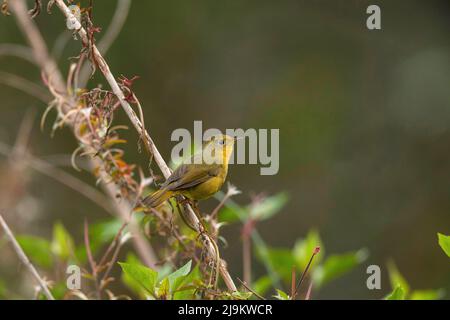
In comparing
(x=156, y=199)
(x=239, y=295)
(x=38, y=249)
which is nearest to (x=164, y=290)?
(x=239, y=295)

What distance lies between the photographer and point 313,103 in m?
8.11

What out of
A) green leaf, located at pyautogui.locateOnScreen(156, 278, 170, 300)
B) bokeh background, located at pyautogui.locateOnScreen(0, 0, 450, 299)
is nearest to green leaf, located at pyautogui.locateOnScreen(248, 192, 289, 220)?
green leaf, located at pyautogui.locateOnScreen(156, 278, 170, 300)

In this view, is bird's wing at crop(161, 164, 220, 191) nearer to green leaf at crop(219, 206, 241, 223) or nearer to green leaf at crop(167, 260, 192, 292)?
green leaf at crop(219, 206, 241, 223)

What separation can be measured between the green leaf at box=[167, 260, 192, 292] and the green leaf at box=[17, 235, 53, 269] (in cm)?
96

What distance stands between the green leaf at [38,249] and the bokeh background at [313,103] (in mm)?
4519

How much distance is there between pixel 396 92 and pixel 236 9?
7.60 ft

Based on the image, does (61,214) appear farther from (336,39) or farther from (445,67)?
(445,67)

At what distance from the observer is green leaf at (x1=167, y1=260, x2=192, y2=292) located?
5.79 feet

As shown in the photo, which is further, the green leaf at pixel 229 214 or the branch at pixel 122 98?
the green leaf at pixel 229 214

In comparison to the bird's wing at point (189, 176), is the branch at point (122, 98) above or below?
above

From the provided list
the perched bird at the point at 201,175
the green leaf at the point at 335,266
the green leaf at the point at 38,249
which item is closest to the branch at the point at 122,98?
the perched bird at the point at 201,175

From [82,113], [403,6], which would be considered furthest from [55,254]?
[403,6]

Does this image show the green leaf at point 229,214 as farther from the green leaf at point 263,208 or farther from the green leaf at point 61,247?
the green leaf at point 61,247

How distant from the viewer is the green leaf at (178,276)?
1766mm
